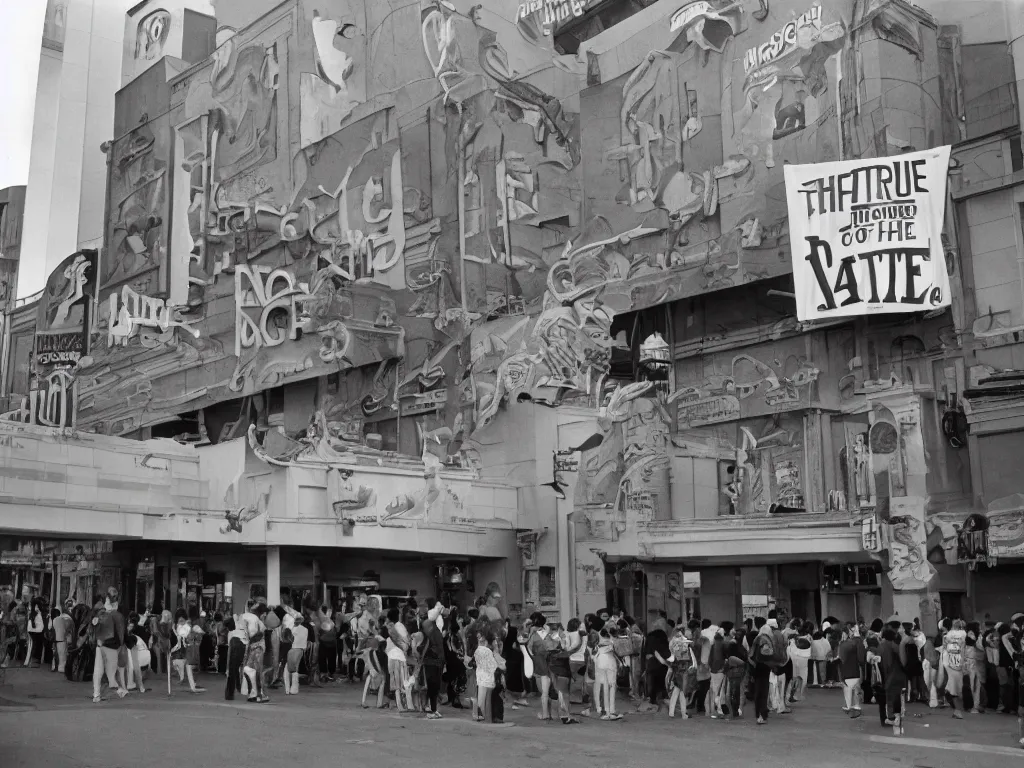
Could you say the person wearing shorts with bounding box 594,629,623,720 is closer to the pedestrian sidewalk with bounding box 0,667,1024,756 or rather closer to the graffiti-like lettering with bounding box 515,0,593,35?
the pedestrian sidewalk with bounding box 0,667,1024,756

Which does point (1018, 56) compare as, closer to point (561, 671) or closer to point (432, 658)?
point (561, 671)

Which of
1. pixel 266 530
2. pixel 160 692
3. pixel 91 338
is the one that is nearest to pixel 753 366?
pixel 266 530

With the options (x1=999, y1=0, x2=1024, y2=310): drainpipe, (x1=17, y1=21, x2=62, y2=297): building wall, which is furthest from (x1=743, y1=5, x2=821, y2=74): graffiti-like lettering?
(x1=17, y1=21, x2=62, y2=297): building wall

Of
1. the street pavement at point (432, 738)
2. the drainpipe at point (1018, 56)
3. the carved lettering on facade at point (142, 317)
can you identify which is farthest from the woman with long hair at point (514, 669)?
the carved lettering on facade at point (142, 317)

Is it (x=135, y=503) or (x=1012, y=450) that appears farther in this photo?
(x=1012, y=450)

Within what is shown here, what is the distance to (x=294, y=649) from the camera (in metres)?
21.4

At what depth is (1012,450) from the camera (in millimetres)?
35469

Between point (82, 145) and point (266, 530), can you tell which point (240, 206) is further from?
point (266, 530)

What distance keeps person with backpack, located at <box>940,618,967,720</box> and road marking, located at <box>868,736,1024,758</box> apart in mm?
3399

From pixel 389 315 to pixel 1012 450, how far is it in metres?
27.4

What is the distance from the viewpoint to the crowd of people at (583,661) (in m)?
17.1

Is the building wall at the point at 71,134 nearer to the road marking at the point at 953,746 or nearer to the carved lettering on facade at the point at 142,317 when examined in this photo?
the carved lettering on facade at the point at 142,317

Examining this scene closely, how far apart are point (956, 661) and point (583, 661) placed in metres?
6.03

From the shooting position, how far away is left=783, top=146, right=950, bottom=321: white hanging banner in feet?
122
